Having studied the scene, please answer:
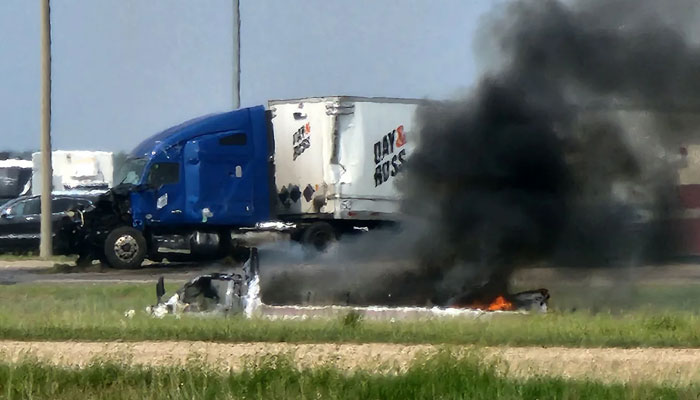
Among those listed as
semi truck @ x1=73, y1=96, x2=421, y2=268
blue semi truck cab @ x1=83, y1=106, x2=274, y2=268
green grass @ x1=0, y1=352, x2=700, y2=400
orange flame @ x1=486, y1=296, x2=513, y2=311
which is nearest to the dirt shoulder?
green grass @ x1=0, y1=352, x2=700, y2=400

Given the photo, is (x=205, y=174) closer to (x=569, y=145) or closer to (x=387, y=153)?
(x=387, y=153)

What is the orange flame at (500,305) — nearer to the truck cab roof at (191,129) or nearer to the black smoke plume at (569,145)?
the black smoke plume at (569,145)

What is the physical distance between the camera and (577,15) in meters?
17.2

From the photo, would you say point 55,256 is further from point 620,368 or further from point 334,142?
point 620,368

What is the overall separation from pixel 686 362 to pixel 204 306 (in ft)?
21.3

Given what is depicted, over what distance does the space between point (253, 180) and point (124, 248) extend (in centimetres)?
325

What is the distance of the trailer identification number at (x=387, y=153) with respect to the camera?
27375mm

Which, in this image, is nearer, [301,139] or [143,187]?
[143,187]

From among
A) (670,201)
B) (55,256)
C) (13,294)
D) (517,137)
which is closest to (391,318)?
(517,137)

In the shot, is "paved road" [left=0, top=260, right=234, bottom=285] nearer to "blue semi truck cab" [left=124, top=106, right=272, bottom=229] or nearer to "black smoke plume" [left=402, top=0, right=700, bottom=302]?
"blue semi truck cab" [left=124, top=106, right=272, bottom=229]

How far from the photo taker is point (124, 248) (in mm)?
25906

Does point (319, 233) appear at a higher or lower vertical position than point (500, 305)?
higher

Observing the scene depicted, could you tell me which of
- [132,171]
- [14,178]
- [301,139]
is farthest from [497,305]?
[14,178]

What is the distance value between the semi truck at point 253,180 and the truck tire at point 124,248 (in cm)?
2
